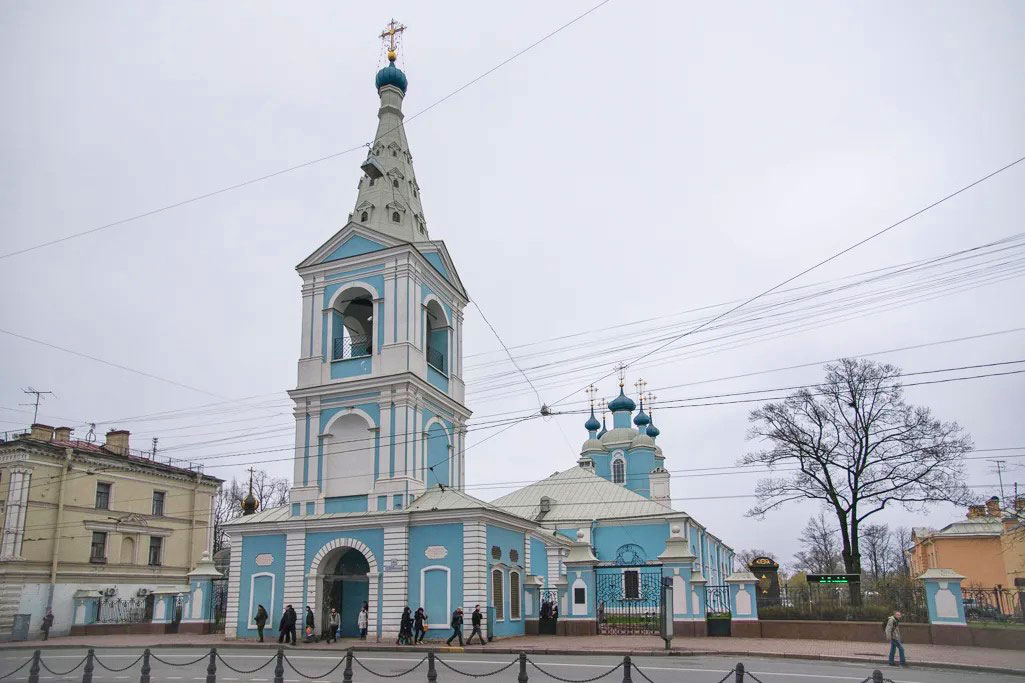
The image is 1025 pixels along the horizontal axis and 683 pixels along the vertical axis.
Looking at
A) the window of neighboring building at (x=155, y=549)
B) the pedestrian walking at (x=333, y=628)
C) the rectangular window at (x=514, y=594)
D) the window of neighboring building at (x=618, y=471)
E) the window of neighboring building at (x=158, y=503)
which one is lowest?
the pedestrian walking at (x=333, y=628)

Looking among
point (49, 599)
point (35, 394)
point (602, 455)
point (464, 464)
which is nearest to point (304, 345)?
point (464, 464)

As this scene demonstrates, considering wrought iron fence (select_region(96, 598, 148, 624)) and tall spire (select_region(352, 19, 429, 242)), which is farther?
→ wrought iron fence (select_region(96, 598, 148, 624))

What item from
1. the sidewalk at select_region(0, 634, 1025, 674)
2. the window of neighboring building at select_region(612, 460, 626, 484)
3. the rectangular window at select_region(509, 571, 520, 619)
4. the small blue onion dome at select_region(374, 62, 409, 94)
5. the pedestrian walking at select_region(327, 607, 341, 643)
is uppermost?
the small blue onion dome at select_region(374, 62, 409, 94)

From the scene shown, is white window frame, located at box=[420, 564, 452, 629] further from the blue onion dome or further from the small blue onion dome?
the blue onion dome

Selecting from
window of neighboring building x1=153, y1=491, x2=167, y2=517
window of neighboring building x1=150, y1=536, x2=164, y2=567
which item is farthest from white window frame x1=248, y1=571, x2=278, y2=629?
window of neighboring building x1=153, y1=491, x2=167, y2=517

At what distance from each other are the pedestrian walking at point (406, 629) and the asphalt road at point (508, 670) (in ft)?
6.81

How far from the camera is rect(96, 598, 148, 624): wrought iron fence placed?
37281mm

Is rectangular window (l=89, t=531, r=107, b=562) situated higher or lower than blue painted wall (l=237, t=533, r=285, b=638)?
higher

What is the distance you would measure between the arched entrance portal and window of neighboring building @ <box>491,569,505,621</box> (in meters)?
4.55

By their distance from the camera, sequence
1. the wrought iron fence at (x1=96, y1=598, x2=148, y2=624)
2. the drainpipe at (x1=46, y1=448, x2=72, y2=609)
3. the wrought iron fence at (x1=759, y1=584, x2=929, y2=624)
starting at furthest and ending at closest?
the wrought iron fence at (x1=96, y1=598, x2=148, y2=624)
the drainpipe at (x1=46, y1=448, x2=72, y2=609)
the wrought iron fence at (x1=759, y1=584, x2=929, y2=624)

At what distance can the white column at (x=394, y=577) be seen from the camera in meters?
26.0

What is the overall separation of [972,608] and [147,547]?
126 feet

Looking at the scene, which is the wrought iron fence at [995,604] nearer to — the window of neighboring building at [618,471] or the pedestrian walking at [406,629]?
the pedestrian walking at [406,629]

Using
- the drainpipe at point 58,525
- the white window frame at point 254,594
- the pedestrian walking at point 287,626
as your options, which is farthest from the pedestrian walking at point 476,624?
the drainpipe at point 58,525
